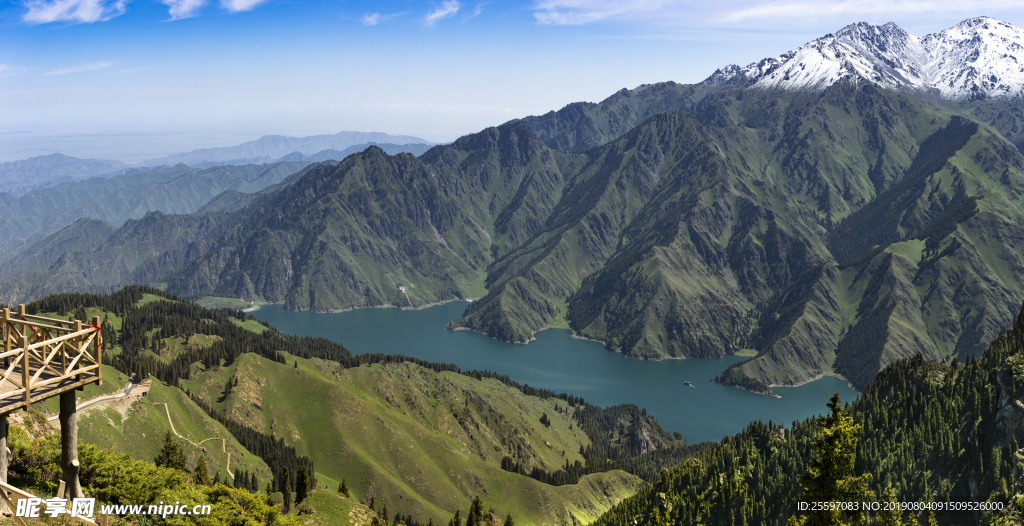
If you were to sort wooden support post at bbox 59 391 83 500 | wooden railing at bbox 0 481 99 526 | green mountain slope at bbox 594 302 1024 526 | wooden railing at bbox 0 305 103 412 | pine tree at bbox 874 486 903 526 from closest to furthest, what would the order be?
wooden railing at bbox 0 305 103 412 → wooden railing at bbox 0 481 99 526 → wooden support post at bbox 59 391 83 500 → pine tree at bbox 874 486 903 526 → green mountain slope at bbox 594 302 1024 526

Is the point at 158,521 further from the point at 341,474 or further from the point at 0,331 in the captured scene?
the point at 341,474

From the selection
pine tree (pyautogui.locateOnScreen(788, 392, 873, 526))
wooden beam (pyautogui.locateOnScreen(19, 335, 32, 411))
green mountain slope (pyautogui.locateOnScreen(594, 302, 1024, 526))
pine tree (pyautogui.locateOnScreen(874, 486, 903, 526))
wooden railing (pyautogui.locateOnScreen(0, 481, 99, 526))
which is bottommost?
green mountain slope (pyautogui.locateOnScreen(594, 302, 1024, 526))

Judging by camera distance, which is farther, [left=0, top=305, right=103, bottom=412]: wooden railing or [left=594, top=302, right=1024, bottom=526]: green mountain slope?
[left=594, top=302, right=1024, bottom=526]: green mountain slope

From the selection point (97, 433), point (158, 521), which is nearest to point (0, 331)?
point (158, 521)

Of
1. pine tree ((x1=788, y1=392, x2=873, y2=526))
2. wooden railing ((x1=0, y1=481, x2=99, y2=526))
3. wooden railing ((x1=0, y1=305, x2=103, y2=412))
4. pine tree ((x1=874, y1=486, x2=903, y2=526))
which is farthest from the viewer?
pine tree ((x1=874, y1=486, x2=903, y2=526))

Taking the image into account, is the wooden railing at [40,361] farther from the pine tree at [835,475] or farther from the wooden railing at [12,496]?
the pine tree at [835,475]

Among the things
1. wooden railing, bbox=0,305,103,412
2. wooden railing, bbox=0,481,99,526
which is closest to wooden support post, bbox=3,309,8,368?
wooden railing, bbox=0,305,103,412

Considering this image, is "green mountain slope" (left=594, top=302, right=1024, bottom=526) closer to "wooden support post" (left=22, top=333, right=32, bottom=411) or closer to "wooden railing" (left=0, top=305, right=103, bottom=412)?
"wooden railing" (left=0, top=305, right=103, bottom=412)
